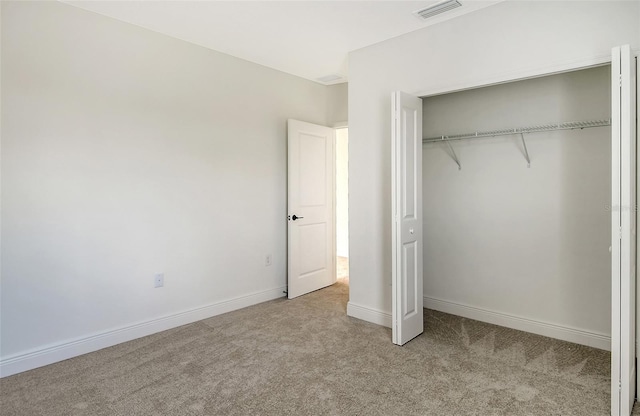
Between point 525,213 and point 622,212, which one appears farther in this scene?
point 525,213

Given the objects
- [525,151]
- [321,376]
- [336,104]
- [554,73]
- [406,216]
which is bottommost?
[321,376]

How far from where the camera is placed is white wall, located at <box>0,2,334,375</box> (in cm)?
263

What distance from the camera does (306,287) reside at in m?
4.54

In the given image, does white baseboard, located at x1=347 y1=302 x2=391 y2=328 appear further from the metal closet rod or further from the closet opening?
the metal closet rod

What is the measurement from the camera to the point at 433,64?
3131 millimetres

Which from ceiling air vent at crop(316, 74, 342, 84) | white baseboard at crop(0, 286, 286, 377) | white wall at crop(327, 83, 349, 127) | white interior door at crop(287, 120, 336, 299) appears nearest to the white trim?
ceiling air vent at crop(316, 74, 342, 84)

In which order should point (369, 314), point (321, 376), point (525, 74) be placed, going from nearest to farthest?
point (321, 376) → point (525, 74) → point (369, 314)

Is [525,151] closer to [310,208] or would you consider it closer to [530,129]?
[530,129]

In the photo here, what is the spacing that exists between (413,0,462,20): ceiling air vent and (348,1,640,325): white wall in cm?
19

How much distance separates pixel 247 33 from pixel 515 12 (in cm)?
213

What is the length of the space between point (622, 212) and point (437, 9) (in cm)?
189

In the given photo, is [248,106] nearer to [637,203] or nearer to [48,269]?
[48,269]

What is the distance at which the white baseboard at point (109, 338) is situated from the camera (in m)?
2.63

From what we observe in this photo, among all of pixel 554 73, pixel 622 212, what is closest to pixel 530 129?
pixel 554 73
